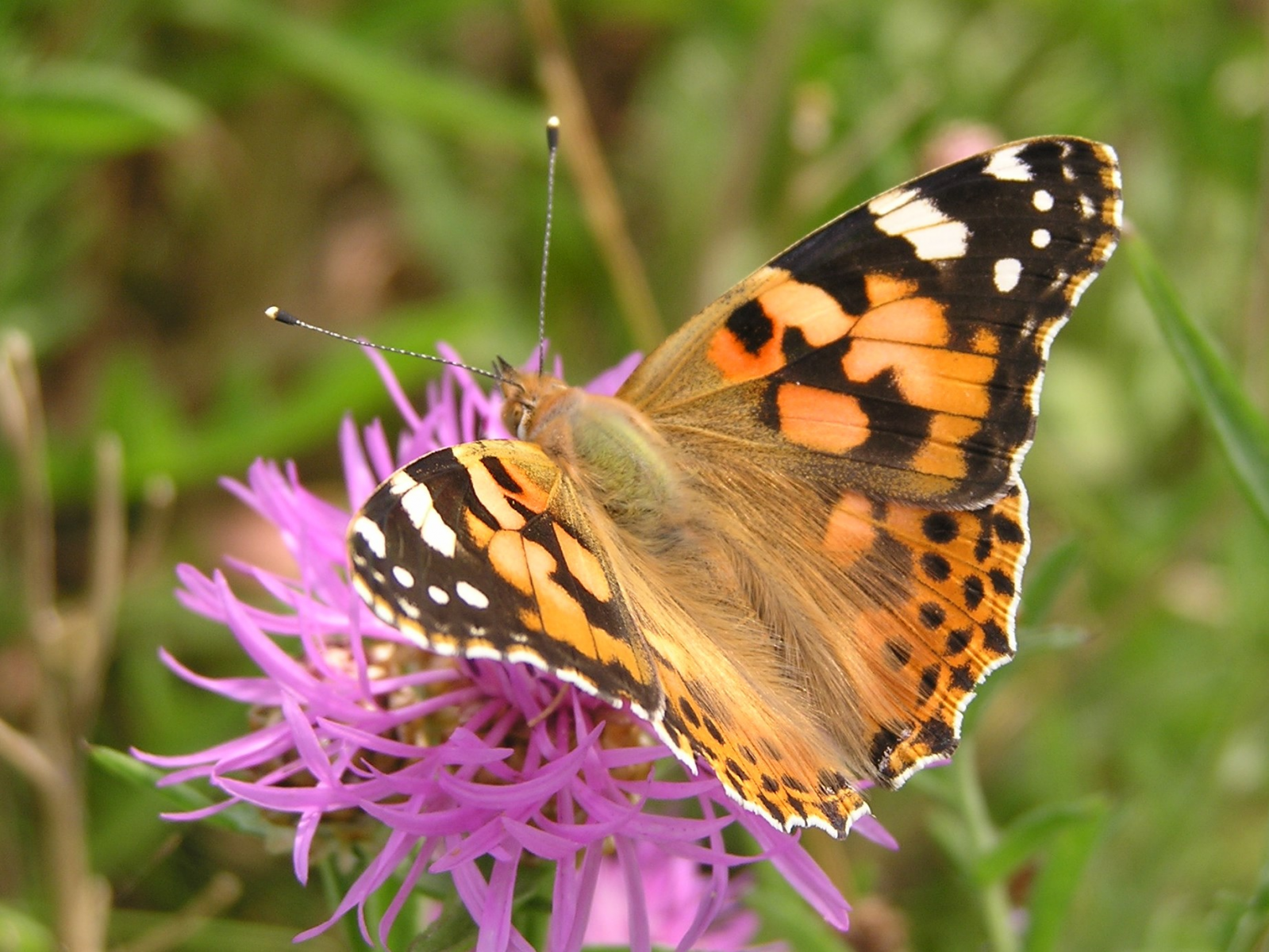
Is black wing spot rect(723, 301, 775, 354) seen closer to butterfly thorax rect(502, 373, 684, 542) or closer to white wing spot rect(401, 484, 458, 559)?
butterfly thorax rect(502, 373, 684, 542)

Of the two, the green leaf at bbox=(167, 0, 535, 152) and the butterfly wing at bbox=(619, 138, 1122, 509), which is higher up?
the green leaf at bbox=(167, 0, 535, 152)

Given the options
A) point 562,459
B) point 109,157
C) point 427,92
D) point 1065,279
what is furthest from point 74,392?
point 1065,279

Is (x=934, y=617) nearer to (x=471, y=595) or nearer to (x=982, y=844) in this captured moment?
(x=982, y=844)

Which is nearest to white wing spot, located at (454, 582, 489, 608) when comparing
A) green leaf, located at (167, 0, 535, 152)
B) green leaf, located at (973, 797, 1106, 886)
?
green leaf, located at (973, 797, 1106, 886)

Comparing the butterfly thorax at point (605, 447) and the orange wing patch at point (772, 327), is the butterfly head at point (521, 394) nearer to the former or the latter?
the butterfly thorax at point (605, 447)

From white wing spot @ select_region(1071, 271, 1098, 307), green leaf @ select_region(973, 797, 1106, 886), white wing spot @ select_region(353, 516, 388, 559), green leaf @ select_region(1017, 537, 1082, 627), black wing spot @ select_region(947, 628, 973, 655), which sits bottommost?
green leaf @ select_region(973, 797, 1106, 886)

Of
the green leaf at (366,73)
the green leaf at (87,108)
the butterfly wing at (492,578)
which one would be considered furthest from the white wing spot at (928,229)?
the green leaf at (366,73)
